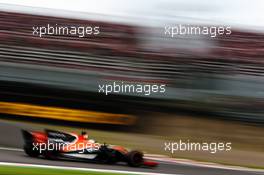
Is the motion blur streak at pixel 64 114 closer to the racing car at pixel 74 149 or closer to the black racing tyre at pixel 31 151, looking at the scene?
the racing car at pixel 74 149

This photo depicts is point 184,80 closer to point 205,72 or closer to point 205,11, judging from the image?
point 205,72

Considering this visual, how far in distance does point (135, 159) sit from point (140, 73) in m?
0.54

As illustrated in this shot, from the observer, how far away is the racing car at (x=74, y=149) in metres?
3.90

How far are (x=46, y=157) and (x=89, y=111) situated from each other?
0.40 metres

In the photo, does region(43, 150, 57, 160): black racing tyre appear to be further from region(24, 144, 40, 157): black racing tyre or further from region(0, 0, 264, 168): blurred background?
region(0, 0, 264, 168): blurred background

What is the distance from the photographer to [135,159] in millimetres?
3922

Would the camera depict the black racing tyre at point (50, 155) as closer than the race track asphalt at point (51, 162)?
No

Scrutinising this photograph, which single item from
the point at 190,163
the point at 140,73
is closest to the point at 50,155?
the point at 140,73

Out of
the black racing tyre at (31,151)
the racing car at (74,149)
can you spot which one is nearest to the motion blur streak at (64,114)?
the racing car at (74,149)

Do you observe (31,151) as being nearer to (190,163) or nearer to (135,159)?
(135,159)

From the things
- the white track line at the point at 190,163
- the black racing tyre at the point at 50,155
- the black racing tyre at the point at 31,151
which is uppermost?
the black racing tyre at the point at 31,151

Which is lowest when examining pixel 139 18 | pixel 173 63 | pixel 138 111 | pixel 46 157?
pixel 46 157

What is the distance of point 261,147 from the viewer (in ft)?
13.0

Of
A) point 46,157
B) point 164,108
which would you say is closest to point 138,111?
point 164,108
